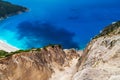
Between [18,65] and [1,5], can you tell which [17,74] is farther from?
[1,5]

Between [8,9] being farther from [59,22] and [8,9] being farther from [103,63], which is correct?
[103,63]

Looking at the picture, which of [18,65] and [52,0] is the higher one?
[52,0]

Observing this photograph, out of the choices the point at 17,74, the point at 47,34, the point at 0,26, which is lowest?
the point at 17,74

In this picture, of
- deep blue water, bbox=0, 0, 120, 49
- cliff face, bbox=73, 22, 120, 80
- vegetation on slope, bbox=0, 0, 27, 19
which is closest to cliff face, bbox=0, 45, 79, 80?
cliff face, bbox=73, 22, 120, 80

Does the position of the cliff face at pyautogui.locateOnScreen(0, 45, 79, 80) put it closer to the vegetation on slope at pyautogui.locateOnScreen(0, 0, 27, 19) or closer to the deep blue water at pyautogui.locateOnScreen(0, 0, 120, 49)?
the deep blue water at pyautogui.locateOnScreen(0, 0, 120, 49)

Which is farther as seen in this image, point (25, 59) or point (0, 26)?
point (0, 26)

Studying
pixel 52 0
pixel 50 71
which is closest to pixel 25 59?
pixel 50 71

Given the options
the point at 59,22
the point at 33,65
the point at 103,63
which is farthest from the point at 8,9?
the point at 103,63
